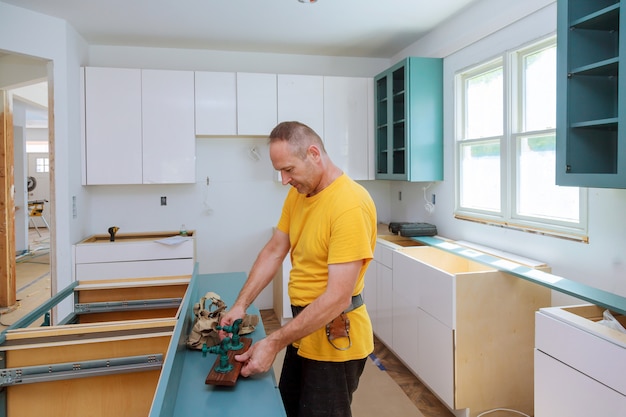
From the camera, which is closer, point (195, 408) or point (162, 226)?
point (195, 408)

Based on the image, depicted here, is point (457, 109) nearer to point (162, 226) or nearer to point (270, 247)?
point (270, 247)

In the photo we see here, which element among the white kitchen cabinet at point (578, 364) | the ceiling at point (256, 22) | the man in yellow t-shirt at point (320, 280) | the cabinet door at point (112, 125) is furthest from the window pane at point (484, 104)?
the cabinet door at point (112, 125)

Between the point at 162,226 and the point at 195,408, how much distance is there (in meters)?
3.42

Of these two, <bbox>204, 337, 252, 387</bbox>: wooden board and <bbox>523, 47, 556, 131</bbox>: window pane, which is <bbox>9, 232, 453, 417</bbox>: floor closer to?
<bbox>204, 337, 252, 387</bbox>: wooden board

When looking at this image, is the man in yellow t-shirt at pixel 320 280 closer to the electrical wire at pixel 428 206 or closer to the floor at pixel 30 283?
the electrical wire at pixel 428 206

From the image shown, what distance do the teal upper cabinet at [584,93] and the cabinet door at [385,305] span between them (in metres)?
1.69

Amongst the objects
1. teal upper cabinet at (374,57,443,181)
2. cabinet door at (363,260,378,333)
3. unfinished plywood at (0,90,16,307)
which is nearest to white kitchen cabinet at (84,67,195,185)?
unfinished plywood at (0,90,16,307)

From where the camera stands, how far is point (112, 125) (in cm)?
402

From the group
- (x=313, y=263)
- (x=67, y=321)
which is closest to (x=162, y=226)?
(x=67, y=321)

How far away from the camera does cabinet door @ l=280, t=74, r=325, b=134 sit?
4.34m

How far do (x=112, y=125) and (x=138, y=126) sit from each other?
220mm

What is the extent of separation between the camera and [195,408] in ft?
4.41

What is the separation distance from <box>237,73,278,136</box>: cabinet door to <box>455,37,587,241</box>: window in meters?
1.71

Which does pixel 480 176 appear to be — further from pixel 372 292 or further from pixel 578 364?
pixel 578 364
